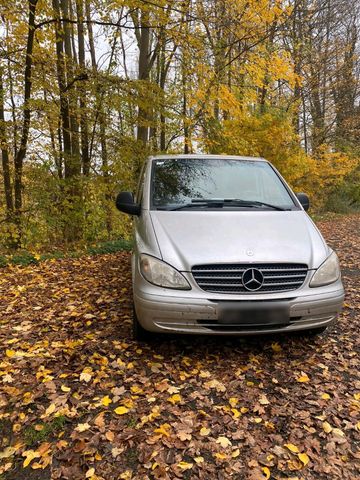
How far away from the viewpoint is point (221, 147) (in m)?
9.98

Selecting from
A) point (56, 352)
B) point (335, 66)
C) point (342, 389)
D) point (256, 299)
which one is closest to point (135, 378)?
point (56, 352)

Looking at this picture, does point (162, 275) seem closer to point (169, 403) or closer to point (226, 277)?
point (226, 277)

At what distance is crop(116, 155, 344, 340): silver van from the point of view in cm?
302

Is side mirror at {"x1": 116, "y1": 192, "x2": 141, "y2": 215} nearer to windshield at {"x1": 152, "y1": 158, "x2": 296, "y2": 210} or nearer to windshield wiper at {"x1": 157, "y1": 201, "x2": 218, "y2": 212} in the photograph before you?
windshield at {"x1": 152, "y1": 158, "x2": 296, "y2": 210}

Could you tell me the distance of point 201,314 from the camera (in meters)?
2.99

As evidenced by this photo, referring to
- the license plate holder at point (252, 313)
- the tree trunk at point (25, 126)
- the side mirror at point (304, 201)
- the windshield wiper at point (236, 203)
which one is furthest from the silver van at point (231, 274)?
the tree trunk at point (25, 126)

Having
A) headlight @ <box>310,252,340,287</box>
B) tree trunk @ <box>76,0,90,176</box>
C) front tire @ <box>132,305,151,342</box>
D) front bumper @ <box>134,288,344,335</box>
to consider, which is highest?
tree trunk @ <box>76,0,90,176</box>

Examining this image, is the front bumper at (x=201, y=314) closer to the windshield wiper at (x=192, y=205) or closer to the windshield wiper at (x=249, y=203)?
the windshield wiper at (x=192, y=205)

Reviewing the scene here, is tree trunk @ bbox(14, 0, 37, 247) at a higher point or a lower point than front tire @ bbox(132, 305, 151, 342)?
higher

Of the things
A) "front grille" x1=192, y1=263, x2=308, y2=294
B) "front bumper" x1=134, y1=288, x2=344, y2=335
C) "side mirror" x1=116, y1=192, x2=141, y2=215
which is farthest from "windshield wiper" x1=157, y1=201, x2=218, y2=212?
"front bumper" x1=134, y1=288, x2=344, y2=335

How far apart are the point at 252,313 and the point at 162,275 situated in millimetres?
792

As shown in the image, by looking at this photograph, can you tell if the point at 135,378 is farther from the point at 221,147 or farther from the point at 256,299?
Result: the point at 221,147

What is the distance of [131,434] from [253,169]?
337 centimetres

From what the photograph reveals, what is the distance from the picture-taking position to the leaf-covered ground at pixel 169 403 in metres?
2.26
